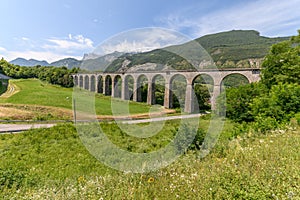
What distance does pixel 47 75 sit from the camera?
252 ft

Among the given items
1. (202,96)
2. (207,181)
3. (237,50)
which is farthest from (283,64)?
(237,50)

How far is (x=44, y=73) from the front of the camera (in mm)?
78875

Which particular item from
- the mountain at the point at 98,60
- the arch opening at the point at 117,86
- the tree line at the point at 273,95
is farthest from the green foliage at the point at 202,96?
the mountain at the point at 98,60

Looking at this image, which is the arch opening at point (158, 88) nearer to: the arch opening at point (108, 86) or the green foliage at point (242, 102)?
the arch opening at point (108, 86)

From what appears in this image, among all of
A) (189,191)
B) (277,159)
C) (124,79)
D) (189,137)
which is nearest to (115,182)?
(189,191)

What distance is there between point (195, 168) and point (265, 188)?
1.57 metres

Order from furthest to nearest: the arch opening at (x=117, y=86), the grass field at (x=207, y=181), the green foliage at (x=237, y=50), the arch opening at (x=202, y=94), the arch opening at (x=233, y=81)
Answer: the green foliage at (x=237, y=50) < the arch opening at (x=117, y=86) < the arch opening at (x=202, y=94) < the arch opening at (x=233, y=81) < the grass field at (x=207, y=181)

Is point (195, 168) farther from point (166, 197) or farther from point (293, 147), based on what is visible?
point (293, 147)

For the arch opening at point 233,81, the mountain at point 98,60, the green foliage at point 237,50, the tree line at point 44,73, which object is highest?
the green foliage at point 237,50

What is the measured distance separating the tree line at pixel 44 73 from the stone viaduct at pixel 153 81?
851cm

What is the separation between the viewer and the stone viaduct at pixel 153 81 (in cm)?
3178

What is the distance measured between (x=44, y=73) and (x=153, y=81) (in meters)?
56.9

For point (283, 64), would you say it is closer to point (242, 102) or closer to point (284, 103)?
point (242, 102)

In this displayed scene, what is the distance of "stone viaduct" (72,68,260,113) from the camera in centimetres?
3178
